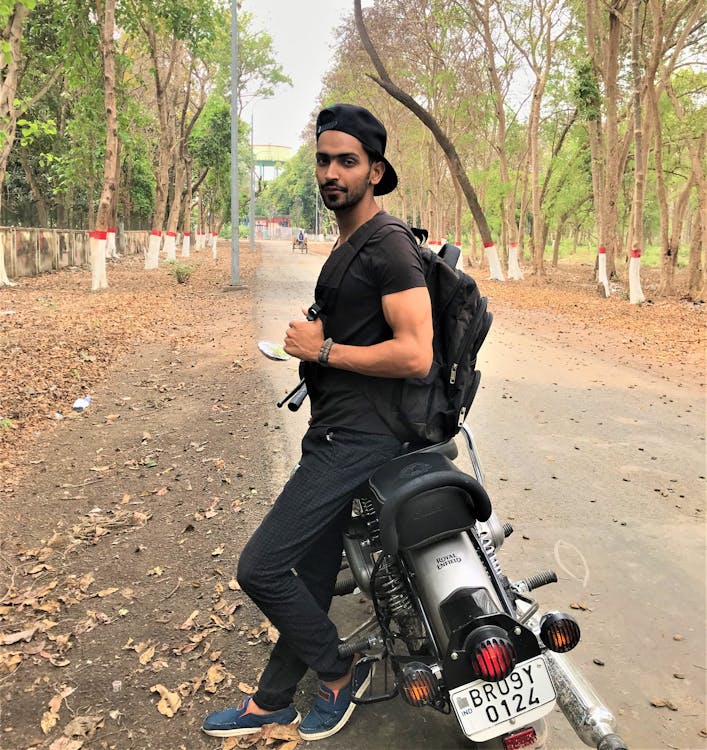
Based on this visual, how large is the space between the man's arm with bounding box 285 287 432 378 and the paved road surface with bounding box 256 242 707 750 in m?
1.42

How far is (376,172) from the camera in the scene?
7.40 ft

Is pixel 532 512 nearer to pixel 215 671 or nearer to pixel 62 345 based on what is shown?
pixel 215 671

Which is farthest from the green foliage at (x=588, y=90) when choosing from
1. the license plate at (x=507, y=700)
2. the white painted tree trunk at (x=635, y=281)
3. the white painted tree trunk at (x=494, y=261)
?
the license plate at (x=507, y=700)

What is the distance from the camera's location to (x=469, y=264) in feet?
137

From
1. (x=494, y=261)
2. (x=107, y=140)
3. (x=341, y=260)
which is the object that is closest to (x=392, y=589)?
(x=341, y=260)

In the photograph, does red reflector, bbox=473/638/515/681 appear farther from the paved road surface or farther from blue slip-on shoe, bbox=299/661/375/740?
blue slip-on shoe, bbox=299/661/375/740

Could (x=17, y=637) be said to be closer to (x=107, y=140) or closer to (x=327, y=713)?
(x=327, y=713)

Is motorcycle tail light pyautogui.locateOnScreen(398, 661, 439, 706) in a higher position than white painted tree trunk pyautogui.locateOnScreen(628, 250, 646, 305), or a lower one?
lower

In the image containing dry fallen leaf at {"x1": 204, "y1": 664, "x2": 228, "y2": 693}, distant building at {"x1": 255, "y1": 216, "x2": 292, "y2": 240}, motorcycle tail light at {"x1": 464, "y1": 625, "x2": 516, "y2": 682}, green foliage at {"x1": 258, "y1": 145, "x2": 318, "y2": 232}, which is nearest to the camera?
motorcycle tail light at {"x1": 464, "y1": 625, "x2": 516, "y2": 682}

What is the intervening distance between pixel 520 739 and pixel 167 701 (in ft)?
4.89

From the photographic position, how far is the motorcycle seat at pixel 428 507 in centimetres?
198

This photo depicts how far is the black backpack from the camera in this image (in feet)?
7.14

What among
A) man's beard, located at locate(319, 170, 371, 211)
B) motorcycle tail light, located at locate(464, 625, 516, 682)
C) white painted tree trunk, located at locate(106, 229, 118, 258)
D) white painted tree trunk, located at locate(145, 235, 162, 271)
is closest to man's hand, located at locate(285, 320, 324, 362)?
man's beard, located at locate(319, 170, 371, 211)

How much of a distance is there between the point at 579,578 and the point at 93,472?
3.71 metres
